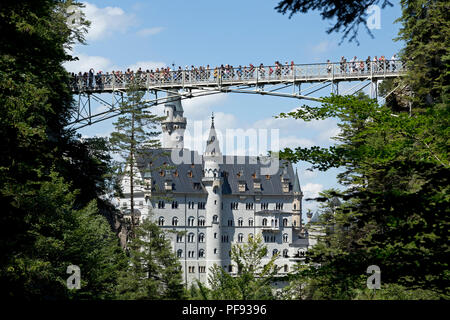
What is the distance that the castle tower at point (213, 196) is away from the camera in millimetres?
101750

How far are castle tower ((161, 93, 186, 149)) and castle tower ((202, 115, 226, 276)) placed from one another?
21169 millimetres

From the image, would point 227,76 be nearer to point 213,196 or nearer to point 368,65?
point 368,65

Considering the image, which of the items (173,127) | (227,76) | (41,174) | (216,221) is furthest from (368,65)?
(173,127)

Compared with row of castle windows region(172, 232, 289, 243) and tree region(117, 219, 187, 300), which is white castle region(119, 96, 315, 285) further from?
tree region(117, 219, 187, 300)

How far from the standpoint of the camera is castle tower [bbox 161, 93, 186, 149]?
12588cm

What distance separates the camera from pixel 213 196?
340 ft

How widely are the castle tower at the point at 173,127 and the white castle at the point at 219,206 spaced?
1616cm

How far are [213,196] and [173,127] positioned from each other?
26.7 meters

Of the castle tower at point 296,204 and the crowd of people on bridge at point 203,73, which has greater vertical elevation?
the crowd of people on bridge at point 203,73

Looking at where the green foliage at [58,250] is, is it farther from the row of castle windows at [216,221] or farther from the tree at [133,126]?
the row of castle windows at [216,221]

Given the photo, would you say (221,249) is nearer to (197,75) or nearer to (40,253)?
(197,75)

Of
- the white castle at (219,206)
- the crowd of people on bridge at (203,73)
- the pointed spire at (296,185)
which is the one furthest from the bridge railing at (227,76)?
the pointed spire at (296,185)
